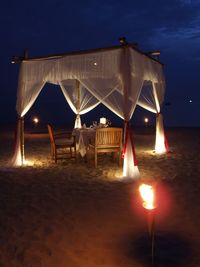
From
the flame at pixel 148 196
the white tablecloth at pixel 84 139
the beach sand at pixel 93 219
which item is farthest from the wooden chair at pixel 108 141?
the flame at pixel 148 196

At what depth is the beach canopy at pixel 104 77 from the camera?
5801 millimetres

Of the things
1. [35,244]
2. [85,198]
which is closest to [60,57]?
[85,198]

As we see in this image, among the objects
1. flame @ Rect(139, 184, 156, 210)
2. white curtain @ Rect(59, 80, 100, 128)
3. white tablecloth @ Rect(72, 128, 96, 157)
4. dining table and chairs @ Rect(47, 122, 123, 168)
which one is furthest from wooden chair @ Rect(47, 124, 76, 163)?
flame @ Rect(139, 184, 156, 210)

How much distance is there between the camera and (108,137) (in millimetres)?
6766

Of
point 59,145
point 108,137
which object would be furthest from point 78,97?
point 108,137

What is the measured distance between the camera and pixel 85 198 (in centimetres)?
455

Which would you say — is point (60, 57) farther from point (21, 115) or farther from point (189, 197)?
point (189, 197)

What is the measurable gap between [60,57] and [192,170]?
381 centimetres

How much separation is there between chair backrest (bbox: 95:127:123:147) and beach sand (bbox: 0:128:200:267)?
61 centimetres

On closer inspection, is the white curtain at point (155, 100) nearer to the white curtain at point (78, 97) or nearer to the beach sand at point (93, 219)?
the white curtain at point (78, 97)

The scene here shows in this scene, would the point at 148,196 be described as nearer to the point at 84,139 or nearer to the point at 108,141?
the point at 108,141

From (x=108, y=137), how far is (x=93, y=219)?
3204 mm

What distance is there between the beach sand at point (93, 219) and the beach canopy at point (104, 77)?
93 cm

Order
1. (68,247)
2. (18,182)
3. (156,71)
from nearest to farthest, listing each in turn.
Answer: (68,247)
(18,182)
(156,71)
